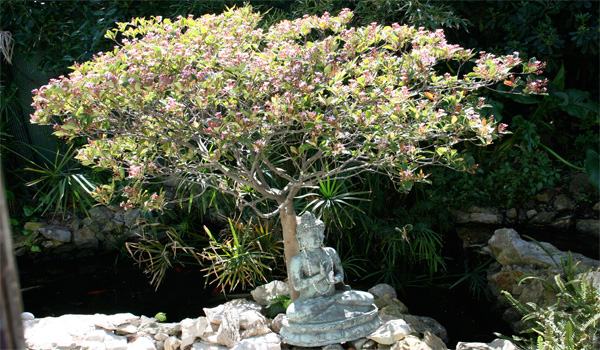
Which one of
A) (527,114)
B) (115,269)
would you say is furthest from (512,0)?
(115,269)

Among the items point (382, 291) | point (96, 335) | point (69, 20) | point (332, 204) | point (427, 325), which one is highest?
point (69, 20)

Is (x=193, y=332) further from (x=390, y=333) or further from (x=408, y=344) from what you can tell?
(x=408, y=344)

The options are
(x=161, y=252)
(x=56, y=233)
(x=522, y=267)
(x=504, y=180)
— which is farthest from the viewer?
(x=56, y=233)

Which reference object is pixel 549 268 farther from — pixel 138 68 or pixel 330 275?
pixel 138 68

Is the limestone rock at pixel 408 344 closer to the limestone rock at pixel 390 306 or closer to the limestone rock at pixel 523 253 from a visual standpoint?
the limestone rock at pixel 390 306

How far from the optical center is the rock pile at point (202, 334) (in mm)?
3469

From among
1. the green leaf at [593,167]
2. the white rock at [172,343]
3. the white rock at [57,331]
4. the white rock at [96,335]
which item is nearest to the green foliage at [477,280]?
the green leaf at [593,167]

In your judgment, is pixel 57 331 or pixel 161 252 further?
pixel 161 252

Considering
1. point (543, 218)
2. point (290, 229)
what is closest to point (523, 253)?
point (543, 218)

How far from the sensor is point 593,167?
217 inches

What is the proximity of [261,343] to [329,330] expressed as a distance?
20.2 inches

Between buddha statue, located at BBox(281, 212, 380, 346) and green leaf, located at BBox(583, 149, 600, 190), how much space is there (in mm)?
3281

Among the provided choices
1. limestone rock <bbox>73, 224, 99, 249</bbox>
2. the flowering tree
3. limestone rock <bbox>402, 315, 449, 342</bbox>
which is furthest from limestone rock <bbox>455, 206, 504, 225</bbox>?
limestone rock <bbox>73, 224, 99, 249</bbox>

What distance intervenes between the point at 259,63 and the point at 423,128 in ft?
3.32
